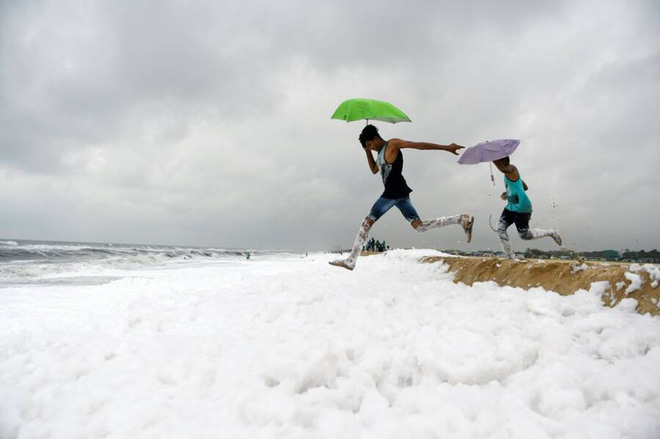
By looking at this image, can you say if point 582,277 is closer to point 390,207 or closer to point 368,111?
point 390,207

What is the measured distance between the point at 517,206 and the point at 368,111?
9.83 feet

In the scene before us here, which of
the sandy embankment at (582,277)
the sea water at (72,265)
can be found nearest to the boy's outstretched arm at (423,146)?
the sandy embankment at (582,277)

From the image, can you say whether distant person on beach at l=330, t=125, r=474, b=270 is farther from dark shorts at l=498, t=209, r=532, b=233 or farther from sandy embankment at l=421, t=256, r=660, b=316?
dark shorts at l=498, t=209, r=532, b=233

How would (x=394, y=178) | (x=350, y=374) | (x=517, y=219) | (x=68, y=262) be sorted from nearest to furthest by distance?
(x=350, y=374) < (x=394, y=178) < (x=517, y=219) < (x=68, y=262)

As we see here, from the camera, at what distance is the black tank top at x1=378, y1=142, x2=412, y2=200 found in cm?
495

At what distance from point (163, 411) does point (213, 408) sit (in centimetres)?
24

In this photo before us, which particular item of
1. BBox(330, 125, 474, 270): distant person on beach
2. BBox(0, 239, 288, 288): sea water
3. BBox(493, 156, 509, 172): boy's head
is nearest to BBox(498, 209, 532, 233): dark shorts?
BBox(493, 156, 509, 172): boy's head

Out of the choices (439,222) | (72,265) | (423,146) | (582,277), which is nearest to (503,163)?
(439,222)

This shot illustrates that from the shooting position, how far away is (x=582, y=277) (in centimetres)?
298

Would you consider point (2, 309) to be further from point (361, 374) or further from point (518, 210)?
point (518, 210)

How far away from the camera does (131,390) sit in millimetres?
1914

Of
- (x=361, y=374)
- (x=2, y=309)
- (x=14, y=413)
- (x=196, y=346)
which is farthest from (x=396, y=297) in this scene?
(x=2, y=309)

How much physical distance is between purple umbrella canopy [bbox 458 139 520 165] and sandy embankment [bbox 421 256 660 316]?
6.72 ft

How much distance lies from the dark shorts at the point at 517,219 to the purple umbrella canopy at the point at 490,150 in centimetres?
107
